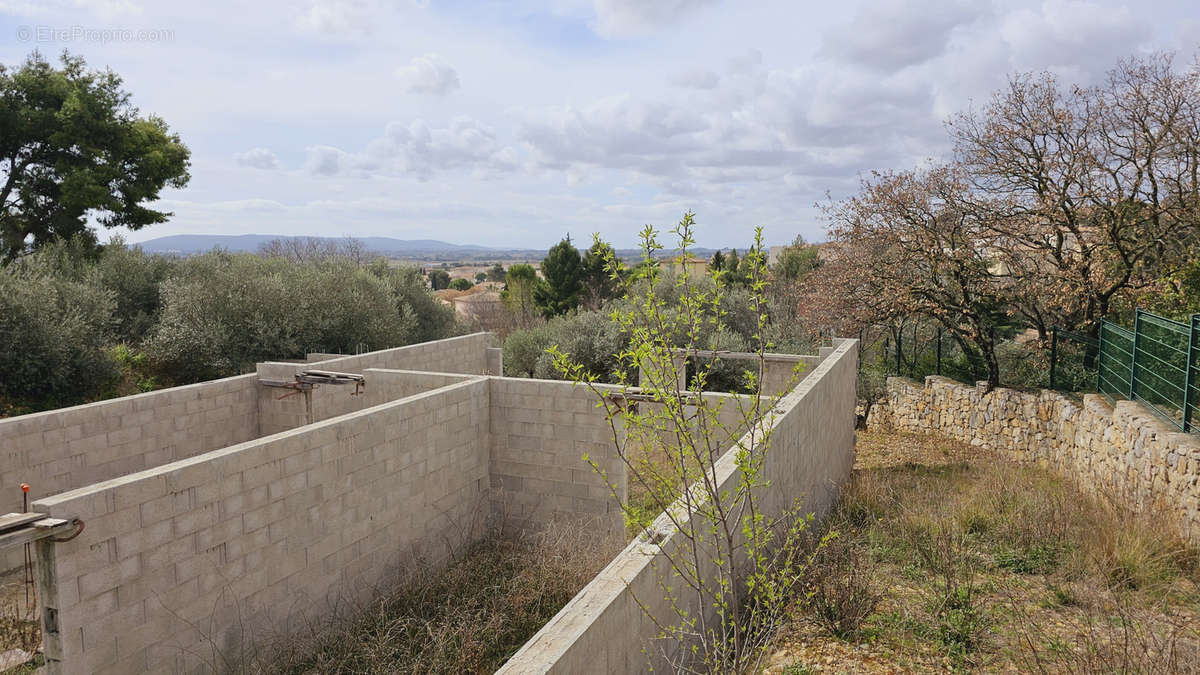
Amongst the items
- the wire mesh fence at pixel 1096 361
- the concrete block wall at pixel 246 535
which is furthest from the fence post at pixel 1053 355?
the concrete block wall at pixel 246 535

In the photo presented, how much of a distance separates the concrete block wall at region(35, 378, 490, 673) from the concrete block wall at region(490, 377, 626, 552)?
94 cm

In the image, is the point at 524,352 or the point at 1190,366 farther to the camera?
the point at 524,352

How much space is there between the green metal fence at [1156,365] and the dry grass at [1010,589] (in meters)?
1.41

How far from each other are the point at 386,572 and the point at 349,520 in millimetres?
842

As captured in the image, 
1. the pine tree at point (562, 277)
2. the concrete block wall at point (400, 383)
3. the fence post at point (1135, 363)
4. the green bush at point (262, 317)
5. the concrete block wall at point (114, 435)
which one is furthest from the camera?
the pine tree at point (562, 277)

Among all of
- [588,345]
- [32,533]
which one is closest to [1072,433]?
[588,345]

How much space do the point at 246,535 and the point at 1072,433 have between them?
11533mm

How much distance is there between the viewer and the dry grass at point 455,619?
19.1 ft

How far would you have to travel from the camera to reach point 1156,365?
8906 millimetres

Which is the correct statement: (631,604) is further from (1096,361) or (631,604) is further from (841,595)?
(1096,361)

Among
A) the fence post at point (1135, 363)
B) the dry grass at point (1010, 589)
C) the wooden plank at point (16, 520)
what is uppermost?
the fence post at point (1135, 363)

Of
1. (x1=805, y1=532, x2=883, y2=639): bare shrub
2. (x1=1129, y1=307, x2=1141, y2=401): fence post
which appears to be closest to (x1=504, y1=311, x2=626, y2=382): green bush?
(x1=1129, y1=307, x2=1141, y2=401): fence post

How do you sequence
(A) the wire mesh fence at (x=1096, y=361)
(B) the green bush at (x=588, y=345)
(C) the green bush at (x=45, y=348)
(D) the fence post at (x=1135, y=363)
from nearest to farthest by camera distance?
1. (A) the wire mesh fence at (x=1096, y=361)
2. (D) the fence post at (x=1135, y=363)
3. (C) the green bush at (x=45, y=348)
4. (B) the green bush at (x=588, y=345)

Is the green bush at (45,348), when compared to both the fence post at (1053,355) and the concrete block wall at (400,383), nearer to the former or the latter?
the concrete block wall at (400,383)
